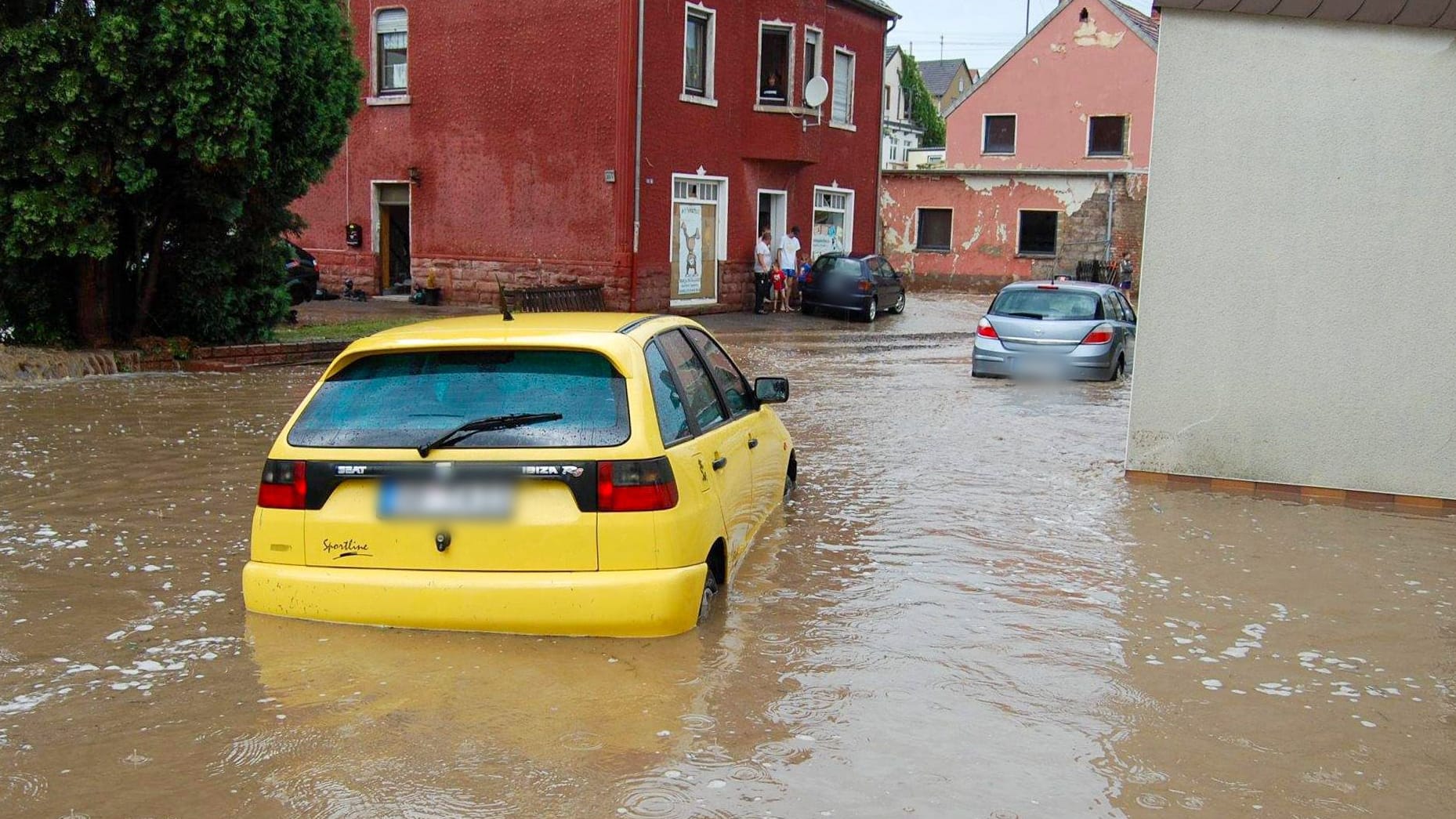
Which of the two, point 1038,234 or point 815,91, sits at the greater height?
point 815,91

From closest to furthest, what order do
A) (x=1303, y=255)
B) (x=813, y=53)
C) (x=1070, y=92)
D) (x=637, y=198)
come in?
(x=1303, y=255) → (x=637, y=198) → (x=813, y=53) → (x=1070, y=92)

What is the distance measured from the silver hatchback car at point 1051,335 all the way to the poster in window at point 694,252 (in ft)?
33.5

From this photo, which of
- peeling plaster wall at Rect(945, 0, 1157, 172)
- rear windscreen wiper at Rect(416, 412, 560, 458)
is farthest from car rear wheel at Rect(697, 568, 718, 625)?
peeling plaster wall at Rect(945, 0, 1157, 172)

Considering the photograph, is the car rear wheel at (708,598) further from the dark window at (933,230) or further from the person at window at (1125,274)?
the dark window at (933,230)

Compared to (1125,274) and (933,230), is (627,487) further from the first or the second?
(933,230)

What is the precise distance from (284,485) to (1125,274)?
1339 inches

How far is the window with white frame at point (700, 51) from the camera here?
2564 cm

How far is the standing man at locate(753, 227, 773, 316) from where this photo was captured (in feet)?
91.1

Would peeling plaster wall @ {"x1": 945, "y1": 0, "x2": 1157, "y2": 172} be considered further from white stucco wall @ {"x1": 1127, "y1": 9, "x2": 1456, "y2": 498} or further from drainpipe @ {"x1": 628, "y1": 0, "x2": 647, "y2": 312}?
white stucco wall @ {"x1": 1127, "y1": 9, "x2": 1456, "y2": 498}

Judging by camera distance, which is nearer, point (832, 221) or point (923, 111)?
point (832, 221)

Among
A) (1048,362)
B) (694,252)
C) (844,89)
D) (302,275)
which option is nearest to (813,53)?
(844,89)

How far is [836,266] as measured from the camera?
27.5 meters

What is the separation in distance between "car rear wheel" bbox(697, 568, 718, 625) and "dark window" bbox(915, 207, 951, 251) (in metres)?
36.3

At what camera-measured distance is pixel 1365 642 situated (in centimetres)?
627
